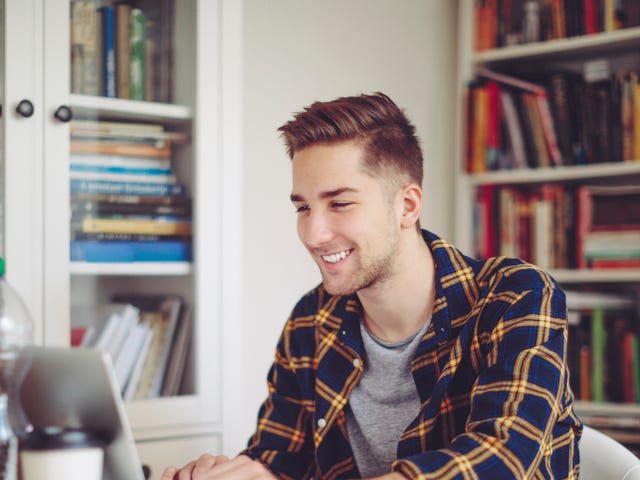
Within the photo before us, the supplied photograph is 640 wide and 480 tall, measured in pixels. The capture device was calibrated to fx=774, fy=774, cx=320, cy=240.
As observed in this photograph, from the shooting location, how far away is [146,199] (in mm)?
1702

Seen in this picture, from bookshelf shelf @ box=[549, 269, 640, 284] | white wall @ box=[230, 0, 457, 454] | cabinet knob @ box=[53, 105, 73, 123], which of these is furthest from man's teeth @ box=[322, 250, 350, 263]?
bookshelf shelf @ box=[549, 269, 640, 284]

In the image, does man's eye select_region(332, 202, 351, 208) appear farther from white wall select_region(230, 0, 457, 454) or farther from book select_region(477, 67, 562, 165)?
book select_region(477, 67, 562, 165)

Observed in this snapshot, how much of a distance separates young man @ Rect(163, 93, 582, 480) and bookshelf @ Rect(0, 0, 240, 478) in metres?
0.25

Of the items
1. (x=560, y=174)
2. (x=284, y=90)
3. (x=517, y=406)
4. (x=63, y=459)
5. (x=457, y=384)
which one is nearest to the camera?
(x=63, y=459)

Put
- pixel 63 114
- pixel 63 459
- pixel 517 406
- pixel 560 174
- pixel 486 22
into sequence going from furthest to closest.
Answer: pixel 486 22 → pixel 560 174 → pixel 63 114 → pixel 517 406 → pixel 63 459

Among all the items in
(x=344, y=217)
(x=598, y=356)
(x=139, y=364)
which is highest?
(x=344, y=217)

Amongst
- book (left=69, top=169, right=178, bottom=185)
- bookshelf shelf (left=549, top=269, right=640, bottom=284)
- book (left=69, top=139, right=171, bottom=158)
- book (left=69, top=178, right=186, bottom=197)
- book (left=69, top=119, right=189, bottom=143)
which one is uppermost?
book (left=69, top=119, right=189, bottom=143)

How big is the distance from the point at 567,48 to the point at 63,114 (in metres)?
1.59

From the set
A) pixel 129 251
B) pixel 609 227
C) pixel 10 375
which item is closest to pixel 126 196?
pixel 129 251

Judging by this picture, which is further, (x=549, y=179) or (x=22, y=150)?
(x=549, y=179)

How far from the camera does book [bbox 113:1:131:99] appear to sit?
1.67 metres

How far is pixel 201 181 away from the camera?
5.62ft

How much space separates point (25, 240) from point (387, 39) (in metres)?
1.49

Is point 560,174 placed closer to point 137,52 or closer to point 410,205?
point 410,205
